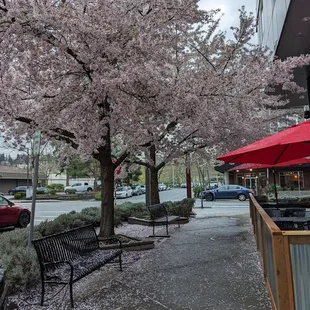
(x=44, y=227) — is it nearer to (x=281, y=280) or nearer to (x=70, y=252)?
(x=70, y=252)

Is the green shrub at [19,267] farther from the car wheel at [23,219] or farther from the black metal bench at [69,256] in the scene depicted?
the car wheel at [23,219]

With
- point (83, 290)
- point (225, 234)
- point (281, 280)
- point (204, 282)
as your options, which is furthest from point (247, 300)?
point (225, 234)

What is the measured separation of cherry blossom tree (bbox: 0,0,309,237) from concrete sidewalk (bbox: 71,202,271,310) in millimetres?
2124

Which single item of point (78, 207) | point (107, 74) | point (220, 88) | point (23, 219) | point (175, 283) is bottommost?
point (175, 283)

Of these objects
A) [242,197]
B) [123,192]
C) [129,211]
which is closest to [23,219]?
[129,211]

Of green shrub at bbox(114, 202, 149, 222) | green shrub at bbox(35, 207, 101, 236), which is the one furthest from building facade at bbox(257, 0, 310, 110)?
green shrub at bbox(114, 202, 149, 222)

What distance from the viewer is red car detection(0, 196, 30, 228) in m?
11.5

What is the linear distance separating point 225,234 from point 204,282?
4.64m

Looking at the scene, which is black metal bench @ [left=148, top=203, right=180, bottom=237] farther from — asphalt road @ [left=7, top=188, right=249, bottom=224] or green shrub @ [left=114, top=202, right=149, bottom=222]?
asphalt road @ [left=7, top=188, right=249, bottom=224]

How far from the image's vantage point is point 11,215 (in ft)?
38.5

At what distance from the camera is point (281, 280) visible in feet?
9.23

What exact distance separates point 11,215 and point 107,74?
8492 mm

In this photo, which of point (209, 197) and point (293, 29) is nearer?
point (293, 29)

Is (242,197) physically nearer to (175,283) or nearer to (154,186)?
(154,186)
